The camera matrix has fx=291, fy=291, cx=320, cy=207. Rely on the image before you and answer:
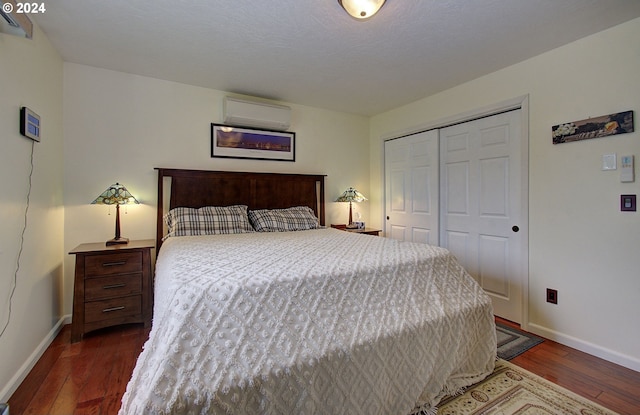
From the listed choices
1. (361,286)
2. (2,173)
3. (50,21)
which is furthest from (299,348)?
(50,21)

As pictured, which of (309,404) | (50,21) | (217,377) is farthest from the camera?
(50,21)

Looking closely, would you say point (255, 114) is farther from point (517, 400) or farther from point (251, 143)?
point (517, 400)

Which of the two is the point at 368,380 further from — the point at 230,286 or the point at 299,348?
the point at 230,286

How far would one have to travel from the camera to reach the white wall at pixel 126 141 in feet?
8.70

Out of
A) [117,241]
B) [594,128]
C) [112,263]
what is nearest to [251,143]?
[117,241]

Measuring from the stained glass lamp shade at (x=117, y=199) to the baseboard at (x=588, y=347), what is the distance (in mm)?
3685

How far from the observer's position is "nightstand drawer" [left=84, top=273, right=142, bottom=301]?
2311mm

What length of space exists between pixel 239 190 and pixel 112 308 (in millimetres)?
1594

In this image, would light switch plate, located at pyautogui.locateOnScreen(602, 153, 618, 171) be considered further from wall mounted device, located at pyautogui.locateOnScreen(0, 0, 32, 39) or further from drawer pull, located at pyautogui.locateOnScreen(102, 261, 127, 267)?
drawer pull, located at pyautogui.locateOnScreen(102, 261, 127, 267)

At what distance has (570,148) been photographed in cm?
226

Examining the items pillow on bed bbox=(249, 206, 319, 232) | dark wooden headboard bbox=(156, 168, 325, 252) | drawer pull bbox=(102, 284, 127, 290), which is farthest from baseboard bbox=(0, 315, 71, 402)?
pillow on bed bbox=(249, 206, 319, 232)

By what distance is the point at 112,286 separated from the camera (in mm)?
2393

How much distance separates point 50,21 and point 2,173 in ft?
3.88

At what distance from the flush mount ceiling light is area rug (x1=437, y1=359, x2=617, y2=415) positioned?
2249mm
